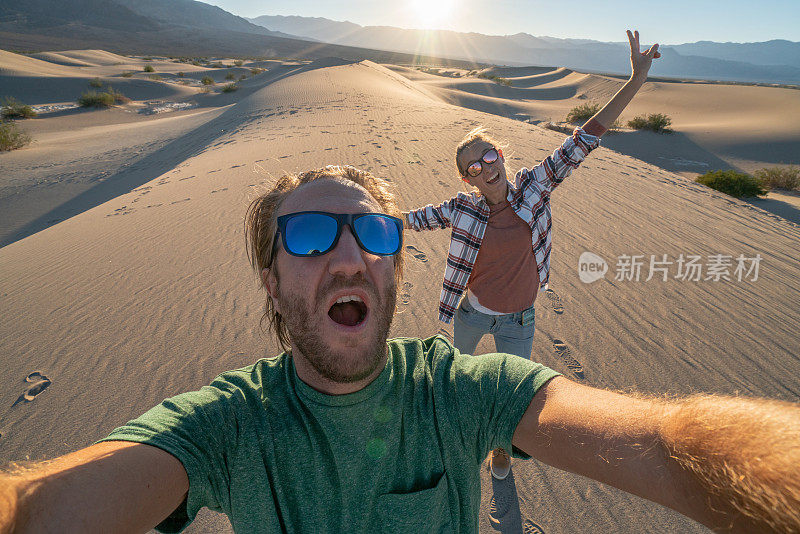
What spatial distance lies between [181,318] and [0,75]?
30258 mm

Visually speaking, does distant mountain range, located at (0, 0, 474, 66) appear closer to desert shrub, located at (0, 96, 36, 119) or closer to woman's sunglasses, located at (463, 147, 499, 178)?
desert shrub, located at (0, 96, 36, 119)

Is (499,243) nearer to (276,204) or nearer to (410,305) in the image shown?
(276,204)

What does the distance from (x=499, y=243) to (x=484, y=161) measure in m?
0.50

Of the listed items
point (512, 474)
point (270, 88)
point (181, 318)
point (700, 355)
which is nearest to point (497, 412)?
point (512, 474)

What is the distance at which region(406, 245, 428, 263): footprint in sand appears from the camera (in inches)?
182

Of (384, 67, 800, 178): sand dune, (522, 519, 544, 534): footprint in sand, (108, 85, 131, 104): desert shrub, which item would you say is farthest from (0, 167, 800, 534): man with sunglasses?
(108, 85, 131, 104): desert shrub

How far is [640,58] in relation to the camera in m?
2.54

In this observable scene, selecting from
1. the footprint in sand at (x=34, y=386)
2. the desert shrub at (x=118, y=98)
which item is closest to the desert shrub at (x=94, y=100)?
the desert shrub at (x=118, y=98)

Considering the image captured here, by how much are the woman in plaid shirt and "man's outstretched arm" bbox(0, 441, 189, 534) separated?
166 centimetres

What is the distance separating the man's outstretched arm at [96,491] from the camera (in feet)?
2.53

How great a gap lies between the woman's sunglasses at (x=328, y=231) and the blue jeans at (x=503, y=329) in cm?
97

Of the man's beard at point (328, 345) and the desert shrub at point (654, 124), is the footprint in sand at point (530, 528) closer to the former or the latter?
the man's beard at point (328, 345)

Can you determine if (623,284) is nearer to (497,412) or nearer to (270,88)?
(497,412)

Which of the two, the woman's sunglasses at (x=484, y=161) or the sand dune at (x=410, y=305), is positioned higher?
the woman's sunglasses at (x=484, y=161)
